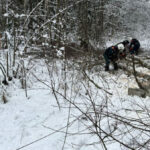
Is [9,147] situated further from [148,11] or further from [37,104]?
[148,11]

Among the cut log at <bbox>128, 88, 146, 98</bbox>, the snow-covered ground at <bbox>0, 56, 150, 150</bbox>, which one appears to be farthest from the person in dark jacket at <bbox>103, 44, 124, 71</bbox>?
the cut log at <bbox>128, 88, 146, 98</bbox>

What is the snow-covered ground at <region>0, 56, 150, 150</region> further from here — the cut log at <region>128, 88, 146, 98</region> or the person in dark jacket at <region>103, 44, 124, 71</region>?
the person in dark jacket at <region>103, 44, 124, 71</region>

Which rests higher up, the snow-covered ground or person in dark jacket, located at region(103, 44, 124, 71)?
person in dark jacket, located at region(103, 44, 124, 71)

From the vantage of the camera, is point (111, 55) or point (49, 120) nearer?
point (49, 120)

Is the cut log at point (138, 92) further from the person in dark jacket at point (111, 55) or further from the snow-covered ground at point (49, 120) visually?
the person in dark jacket at point (111, 55)

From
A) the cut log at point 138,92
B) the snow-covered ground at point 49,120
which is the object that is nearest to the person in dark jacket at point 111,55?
the snow-covered ground at point 49,120

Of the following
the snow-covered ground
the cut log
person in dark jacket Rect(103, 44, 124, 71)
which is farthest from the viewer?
person in dark jacket Rect(103, 44, 124, 71)

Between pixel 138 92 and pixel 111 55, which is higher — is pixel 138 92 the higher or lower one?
the lower one

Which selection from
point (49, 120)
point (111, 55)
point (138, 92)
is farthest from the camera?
point (111, 55)

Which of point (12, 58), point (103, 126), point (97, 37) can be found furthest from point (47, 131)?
point (97, 37)

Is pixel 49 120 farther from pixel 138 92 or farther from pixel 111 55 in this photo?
pixel 111 55

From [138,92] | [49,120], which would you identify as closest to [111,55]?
[138,92]

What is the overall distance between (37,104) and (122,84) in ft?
10.9

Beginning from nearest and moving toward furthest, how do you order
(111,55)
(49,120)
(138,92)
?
(49,120) → (138,92) → (111,55)
